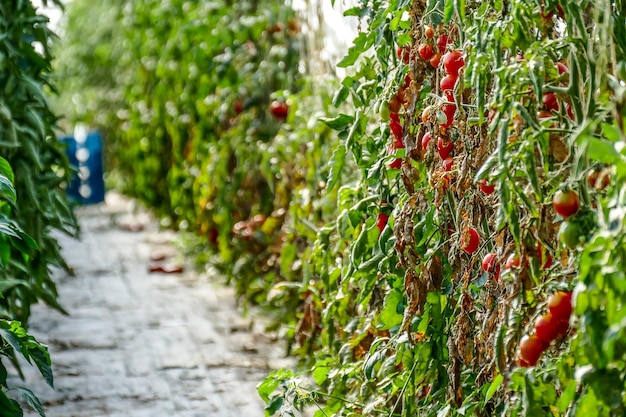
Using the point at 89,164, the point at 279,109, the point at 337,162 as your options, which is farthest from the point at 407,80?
the point at 89,164

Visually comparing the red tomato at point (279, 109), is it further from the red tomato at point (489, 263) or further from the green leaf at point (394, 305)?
the red tomato at point (489, 263)

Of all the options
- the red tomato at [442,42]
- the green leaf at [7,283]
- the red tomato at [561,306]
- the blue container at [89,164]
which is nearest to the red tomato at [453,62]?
the red tomato at [442,42]

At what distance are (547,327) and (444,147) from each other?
485mm

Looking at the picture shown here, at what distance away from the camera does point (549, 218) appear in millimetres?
1462

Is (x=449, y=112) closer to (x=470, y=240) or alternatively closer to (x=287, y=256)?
(x=470, y=240)

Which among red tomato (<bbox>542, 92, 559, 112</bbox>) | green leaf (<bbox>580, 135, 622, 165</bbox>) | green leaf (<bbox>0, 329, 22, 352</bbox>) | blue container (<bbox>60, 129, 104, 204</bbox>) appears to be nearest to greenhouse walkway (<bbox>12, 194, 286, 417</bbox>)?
green leaf (<bbox>0, 329, 22, 352</bbox>)

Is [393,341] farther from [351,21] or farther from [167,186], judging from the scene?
[167,186]

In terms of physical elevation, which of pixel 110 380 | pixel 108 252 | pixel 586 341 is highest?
pixel 586 341

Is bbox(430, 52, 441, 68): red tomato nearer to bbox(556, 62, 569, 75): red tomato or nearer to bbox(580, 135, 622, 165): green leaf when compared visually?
bbox(556, 62, 569, 75): red tomato

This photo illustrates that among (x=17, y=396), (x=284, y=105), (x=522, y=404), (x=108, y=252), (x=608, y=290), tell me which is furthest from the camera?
→ (x=108, y=252)

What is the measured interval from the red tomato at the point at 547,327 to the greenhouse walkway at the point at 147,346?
4.25ft

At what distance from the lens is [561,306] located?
52.7 inches

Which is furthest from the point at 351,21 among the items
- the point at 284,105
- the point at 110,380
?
the point at 110,380

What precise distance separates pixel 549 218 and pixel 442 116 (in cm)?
31
